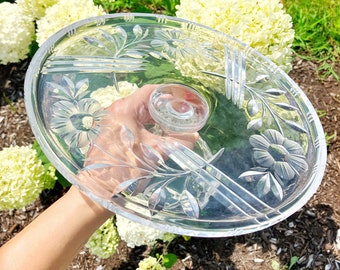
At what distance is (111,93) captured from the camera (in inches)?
50.2

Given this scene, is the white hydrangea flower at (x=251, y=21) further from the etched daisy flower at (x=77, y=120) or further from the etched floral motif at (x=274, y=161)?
the etched daisy flower at (x=77, y=120)

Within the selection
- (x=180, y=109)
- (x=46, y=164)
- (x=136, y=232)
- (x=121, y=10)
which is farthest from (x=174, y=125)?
(x=121, y=10)

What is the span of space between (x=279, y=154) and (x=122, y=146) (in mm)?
377

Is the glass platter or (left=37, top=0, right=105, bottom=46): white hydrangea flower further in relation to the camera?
(left=37, top=0, right=105, bottom=46): white hydrangea flower

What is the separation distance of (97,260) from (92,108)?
0.84 metres

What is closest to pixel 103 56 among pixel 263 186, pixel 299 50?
pixel 263 186

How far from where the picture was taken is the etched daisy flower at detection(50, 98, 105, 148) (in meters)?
1.11

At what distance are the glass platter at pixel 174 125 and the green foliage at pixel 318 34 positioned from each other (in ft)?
3.75

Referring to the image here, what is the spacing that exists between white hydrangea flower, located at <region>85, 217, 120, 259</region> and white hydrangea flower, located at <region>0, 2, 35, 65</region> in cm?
82

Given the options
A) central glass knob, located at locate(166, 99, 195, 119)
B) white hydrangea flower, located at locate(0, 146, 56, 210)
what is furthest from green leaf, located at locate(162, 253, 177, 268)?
central glass knob, located at locate(166, 99, 195, 119)

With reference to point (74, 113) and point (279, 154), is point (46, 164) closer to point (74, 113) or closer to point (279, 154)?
point (74, 113)

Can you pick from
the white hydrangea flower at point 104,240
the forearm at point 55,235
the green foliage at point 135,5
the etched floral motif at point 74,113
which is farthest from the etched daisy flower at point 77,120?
the green foliage at point 135,5

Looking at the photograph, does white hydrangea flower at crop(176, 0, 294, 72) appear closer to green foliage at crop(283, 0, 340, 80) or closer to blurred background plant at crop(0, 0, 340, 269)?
blurred background plant at crop(0, 0, 340, 269)

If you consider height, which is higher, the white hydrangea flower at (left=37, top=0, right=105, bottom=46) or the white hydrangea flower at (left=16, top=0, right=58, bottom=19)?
the white hydrangea flower at (left=37, top=0, right=105, bottom=46)
